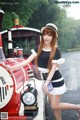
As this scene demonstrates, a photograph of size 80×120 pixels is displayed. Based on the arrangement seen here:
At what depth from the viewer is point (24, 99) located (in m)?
4.53

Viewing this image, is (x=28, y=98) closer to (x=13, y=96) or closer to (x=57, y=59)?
(x=13, y=96)

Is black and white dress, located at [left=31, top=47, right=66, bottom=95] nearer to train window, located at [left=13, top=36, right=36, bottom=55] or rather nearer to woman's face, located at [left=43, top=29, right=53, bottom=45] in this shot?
woman's face, located at [left=43, top=29, right=53, bottom=45]

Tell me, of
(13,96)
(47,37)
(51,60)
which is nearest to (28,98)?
(13,96)

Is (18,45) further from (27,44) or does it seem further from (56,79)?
(56,79)

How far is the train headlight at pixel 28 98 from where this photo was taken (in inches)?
177

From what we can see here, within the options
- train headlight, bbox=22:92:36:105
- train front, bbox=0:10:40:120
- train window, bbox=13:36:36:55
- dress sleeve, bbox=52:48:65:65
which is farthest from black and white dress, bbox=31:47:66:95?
train window, bbox=13:36:36:55

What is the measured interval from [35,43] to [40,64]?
151 inches

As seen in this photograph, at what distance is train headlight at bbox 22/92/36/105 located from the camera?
14.8ft

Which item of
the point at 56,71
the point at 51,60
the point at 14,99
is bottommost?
the point at 14,99

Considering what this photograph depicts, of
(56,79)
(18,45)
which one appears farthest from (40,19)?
(56,79)

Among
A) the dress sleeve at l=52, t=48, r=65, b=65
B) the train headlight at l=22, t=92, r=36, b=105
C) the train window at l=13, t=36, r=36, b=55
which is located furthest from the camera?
the train window at l=13, t=36, r=36, b=55

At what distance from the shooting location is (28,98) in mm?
4523

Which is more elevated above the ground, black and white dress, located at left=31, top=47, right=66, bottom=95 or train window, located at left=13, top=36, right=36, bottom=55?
train window, located at left=13, top=36, right=36, bottom=55

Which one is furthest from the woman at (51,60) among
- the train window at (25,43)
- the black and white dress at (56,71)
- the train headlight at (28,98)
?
the train window at (25,43)
